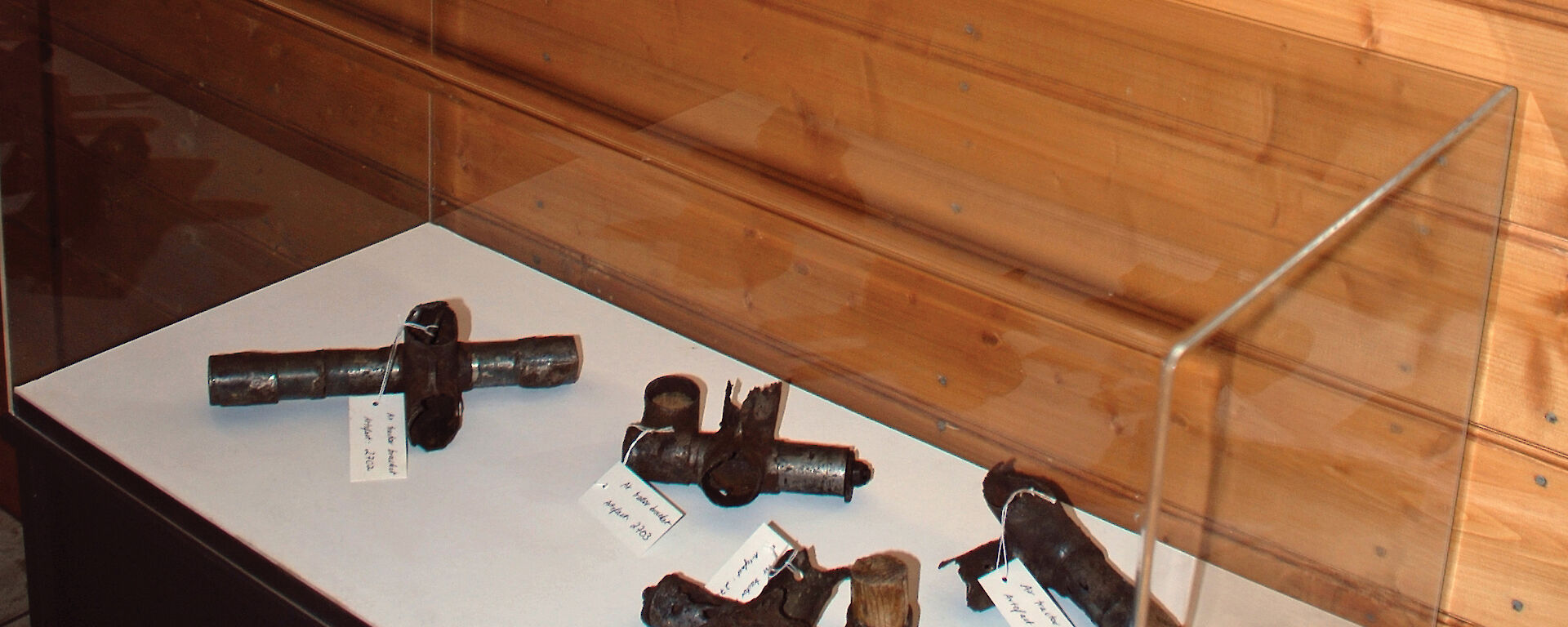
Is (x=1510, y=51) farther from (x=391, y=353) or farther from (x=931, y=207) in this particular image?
(x=391, y=353)

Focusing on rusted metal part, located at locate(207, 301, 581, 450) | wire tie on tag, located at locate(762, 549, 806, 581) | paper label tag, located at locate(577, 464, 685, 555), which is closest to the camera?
wire tie on tag, located at locate(762, 549, 806, 581)

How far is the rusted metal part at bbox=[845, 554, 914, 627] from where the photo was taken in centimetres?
124

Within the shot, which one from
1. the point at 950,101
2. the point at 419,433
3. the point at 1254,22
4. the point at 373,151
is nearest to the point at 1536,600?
the point at 1254,22

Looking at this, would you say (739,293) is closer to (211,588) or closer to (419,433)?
(419,433)

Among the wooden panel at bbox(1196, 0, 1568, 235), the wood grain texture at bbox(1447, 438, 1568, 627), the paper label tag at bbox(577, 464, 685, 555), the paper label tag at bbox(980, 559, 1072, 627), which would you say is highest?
the wooden panel at bbox(1196, 0, 1568, 235)

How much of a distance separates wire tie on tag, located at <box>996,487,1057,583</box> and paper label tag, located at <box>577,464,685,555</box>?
1.11 ft

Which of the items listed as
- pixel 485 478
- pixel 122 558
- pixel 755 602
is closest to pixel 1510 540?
pixel 755 602

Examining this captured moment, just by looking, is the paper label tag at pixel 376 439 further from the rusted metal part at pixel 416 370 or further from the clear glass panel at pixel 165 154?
the clear glass panel at pixel 165 154

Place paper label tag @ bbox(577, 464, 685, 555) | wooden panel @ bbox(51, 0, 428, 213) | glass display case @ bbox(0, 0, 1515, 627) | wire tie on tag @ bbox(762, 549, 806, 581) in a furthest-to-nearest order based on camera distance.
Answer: wooden panel @ bbox(51, 0, 428, 213) < paper label tag @ bbox(577, 464, 685, 555) < wire tie on tag @ bbox(762, 549, 806, 581) < glass display case @ bbox(0, 0, 1515, 627)

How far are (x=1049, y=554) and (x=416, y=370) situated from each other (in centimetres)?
72

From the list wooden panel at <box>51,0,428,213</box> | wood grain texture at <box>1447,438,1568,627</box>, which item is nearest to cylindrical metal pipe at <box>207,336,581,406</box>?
wooden panel at <box>51,0,428,213</box>

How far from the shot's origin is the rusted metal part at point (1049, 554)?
4.28ft

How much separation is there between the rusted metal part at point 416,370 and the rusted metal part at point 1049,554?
55 centimetres

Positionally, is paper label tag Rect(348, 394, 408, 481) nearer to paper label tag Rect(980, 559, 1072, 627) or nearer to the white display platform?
the white display platform
